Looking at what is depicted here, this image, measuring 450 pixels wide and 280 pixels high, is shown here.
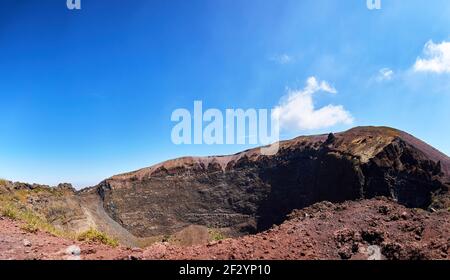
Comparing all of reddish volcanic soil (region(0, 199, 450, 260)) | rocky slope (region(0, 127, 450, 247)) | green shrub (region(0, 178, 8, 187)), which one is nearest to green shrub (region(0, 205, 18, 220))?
reddish volcanic soil (region(0, 199, 450, 260))

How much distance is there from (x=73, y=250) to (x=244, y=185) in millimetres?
83298

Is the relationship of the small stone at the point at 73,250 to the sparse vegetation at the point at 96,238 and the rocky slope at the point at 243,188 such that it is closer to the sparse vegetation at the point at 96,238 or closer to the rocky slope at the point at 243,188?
the sparse vegetation at the point at 96,238

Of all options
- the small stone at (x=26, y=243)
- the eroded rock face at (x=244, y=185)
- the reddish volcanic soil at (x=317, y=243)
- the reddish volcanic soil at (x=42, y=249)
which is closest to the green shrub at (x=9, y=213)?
the reddish volcanic soil at (x=42, y=249)

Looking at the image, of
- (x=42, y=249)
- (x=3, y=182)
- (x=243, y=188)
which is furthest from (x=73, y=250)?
(x=243, y=188)

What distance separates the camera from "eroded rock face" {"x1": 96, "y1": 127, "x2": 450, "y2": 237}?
213 ft

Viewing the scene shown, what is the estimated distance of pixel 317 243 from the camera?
826 centimetres

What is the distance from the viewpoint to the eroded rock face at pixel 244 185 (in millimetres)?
65062

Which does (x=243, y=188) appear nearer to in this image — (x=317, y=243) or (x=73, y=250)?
(x=317, y=243)

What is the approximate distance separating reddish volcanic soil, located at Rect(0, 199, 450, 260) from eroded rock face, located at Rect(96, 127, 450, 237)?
53.4 meters

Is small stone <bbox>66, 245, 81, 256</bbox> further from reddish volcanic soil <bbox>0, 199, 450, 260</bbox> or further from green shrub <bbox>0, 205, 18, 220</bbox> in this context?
green shrub <bbox>0, 205, 18, 220</bbox>

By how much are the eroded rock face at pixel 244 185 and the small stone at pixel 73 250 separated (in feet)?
186

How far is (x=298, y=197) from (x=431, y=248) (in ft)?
247
